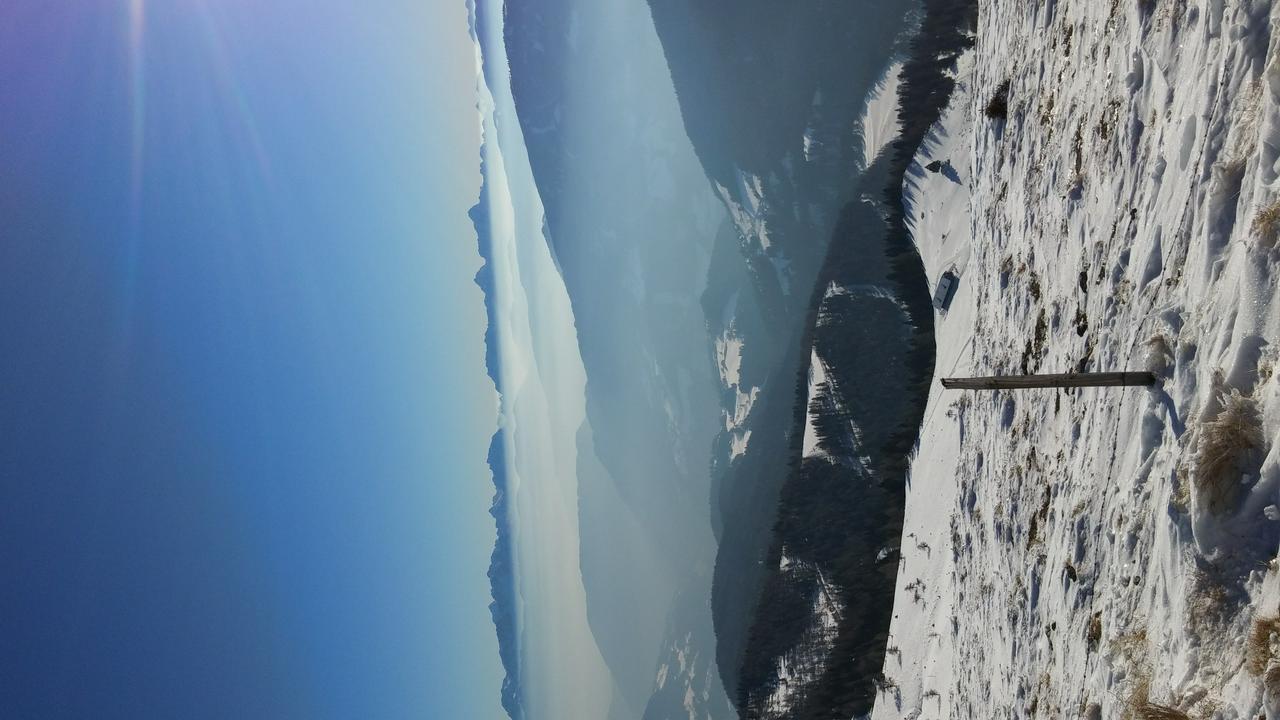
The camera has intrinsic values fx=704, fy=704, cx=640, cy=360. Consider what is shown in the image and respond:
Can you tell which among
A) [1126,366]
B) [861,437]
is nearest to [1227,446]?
[1126,366]

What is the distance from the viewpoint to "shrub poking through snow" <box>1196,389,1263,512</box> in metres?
3.19

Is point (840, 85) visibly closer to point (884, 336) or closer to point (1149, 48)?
point (884, 336)

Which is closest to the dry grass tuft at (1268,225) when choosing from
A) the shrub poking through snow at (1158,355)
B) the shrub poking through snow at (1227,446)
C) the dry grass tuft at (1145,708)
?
the shrub poking through snow at (1227,446)

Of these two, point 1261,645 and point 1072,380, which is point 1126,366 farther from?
point 1261,645

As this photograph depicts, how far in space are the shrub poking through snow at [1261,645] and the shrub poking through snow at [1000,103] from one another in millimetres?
7416

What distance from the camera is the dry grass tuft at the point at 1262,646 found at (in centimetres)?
279

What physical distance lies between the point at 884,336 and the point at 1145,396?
1854cm

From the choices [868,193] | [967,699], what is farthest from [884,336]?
[967,699]

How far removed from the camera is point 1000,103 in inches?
352

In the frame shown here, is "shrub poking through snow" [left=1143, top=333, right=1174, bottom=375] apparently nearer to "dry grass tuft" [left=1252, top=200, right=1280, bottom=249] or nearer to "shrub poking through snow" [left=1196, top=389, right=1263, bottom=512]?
"shrub poking through snow" [left=1196, top=389, right=1263, bottom=512]

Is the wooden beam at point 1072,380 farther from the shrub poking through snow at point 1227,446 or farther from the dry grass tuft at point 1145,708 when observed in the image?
the dry grass tuft at point 1145,708

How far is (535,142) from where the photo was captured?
268 ft

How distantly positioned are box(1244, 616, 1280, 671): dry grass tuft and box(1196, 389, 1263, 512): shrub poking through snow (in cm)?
63

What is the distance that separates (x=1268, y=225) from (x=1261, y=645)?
6.10ft
